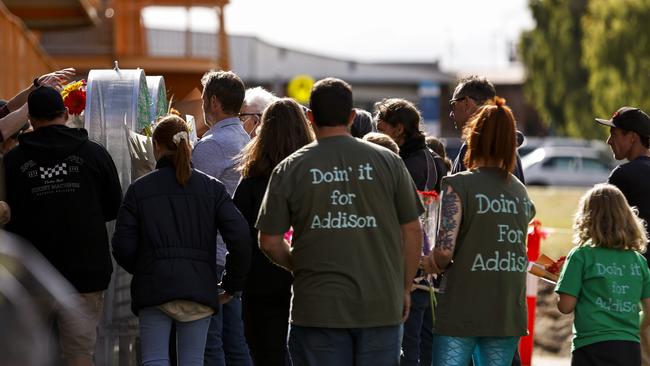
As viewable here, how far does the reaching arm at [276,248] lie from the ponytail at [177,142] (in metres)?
1.04

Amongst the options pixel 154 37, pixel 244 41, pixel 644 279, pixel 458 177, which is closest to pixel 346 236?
pixel 458 177

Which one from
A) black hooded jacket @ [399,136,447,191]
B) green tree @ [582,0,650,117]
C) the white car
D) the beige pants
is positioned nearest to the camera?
the beige pants

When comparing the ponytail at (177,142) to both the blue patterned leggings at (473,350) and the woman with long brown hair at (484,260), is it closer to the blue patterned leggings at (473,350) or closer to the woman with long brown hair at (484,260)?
the woman with long brown hair at (484,260)

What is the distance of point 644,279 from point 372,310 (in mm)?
1968

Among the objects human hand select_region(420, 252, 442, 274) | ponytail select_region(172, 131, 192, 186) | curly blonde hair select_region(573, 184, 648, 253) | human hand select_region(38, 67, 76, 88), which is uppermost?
human hand select_region(38, 67, 76, 88)

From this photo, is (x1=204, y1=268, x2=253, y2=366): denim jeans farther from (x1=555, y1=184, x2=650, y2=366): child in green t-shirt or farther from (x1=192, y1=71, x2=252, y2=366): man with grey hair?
(x1=555, y1=184, x2=650, y2=366): child in green t-shirt

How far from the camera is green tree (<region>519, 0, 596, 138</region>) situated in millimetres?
57500

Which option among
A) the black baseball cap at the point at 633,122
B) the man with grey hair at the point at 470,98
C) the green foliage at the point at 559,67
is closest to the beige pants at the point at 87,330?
the man with grey hair at the point at 470,98

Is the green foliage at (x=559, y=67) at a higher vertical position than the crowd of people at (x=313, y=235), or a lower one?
lower

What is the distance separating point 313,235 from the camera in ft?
20.0

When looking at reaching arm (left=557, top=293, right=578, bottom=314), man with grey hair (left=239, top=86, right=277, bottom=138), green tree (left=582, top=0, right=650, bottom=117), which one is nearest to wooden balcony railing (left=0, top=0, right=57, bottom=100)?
man with grey hair (left=239, top=86, right=277, bottom=138)

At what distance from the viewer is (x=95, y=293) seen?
292 inches

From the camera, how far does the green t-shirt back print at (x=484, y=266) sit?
6637 mm

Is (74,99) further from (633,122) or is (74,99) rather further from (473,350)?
(633,122)
